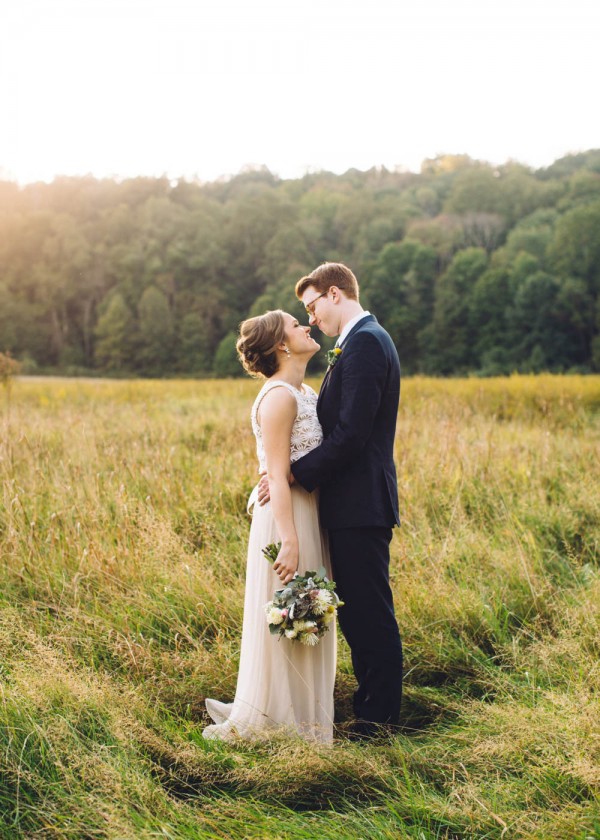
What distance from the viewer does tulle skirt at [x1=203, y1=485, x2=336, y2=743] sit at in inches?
129

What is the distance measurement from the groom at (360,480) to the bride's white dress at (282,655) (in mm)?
88

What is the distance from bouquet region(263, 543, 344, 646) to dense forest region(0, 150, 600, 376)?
146ft

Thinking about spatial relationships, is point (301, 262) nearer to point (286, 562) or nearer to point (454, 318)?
point (454, 318)

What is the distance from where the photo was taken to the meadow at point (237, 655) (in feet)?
8.35

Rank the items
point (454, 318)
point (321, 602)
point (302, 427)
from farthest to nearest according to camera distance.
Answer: point (454, 318) < point (302, 427) < point (321, 602)

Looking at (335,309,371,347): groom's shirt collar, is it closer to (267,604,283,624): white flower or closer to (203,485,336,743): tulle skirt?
(203,485,336,743): tulle skirt

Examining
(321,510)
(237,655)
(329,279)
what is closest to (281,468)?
(321,510)

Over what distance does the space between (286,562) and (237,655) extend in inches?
42.4

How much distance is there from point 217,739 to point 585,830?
1544 millimetres

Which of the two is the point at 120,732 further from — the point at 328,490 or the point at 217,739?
the point at 328,490

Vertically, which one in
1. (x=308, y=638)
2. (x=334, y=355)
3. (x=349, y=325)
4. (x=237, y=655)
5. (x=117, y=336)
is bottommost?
(x=237, y=655)

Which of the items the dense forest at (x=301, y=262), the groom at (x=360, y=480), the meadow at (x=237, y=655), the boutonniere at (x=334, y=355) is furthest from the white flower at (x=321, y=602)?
the dense forest at (x=301, y=262)

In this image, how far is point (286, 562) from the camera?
3.14 meters

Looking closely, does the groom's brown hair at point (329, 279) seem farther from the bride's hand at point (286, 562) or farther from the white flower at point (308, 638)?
the white flower at point (308, 638)
